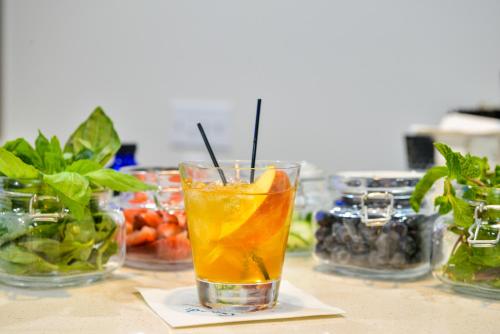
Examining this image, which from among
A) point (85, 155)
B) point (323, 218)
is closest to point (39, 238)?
point (85, 155)

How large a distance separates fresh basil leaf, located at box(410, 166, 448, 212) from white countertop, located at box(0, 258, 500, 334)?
0.11 m

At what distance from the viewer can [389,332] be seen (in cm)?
73

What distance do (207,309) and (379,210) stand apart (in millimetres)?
316

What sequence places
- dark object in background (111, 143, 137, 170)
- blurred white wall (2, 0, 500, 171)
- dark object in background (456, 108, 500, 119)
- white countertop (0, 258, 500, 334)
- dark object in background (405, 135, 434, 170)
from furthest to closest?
blurred white wall (2, 0, 500, 171), dark object in background (456, 108, 500, 119), dark object in background (405, 135, 434, 170), dark object in background (111, 143, 137, 170), white countertop (0, 258, 500, 334)

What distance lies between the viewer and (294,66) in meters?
2.30

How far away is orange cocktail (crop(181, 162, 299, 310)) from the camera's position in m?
0.78

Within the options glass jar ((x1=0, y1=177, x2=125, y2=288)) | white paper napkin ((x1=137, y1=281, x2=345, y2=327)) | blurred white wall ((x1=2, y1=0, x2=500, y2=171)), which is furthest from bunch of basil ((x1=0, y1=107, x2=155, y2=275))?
blurred white wall ((x1=2, y1=0, x2=500, y2=171))

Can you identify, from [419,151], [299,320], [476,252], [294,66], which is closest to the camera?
[299,320]

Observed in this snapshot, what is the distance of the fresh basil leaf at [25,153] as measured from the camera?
911 mm

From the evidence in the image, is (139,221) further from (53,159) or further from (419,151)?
(419,151)

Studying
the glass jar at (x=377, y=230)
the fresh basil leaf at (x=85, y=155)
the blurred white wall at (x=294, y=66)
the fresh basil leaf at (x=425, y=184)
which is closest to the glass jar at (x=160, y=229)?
the fresh basil leaf at (x=85, y=155)

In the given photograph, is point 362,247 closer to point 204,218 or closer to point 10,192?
point 204,218

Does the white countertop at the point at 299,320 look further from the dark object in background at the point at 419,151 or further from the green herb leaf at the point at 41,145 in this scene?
the dark object in background at the point at 419,151

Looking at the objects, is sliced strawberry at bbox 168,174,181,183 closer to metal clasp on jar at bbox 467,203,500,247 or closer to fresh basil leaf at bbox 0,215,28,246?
fresh basil leaf at bbox 0,215,28,246
